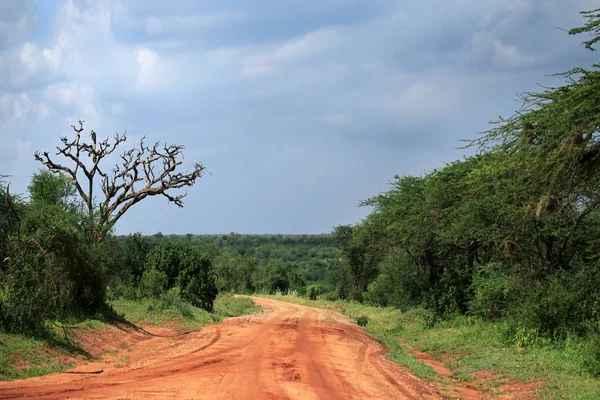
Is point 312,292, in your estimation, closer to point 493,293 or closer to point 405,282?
point 405,282

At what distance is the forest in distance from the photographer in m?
12.2

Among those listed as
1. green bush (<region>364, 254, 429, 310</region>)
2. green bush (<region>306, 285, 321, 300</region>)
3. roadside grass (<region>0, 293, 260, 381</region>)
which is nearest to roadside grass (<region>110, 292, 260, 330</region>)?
roadside grass (<region>0, 293, 260, 381</region>)

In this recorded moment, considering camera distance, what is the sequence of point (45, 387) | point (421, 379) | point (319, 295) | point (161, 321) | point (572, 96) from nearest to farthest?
point (45, 387) < point (572, 96) < point (421, 379) < point (161, 321) < point (319, 295)

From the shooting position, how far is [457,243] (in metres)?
23.0

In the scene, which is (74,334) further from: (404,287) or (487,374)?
(404,287)

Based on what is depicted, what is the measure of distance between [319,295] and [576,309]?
48.2 m

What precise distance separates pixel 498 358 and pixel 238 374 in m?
7.75

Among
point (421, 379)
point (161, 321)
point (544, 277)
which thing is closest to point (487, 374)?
point (421, 379)

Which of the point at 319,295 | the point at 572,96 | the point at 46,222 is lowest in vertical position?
the point at 319,295

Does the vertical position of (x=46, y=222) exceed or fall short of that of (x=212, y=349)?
it exceeds it

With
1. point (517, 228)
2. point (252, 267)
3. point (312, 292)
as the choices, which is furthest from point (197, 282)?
point (252, 267)

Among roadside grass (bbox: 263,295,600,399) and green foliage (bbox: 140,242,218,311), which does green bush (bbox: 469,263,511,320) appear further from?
green foliage (bbox: 140,242,218,311)

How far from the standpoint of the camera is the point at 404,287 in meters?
30.6

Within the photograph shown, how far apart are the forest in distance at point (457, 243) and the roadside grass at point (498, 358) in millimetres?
298
